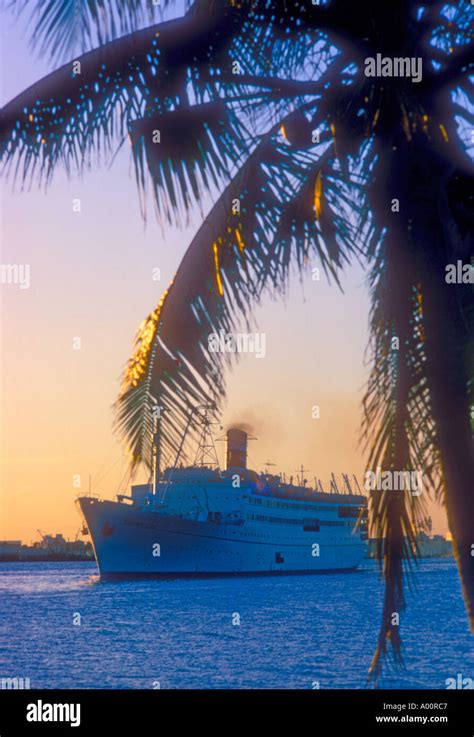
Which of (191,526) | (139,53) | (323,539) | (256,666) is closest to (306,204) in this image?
(139,53)

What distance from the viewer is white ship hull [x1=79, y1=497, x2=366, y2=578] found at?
6269cm

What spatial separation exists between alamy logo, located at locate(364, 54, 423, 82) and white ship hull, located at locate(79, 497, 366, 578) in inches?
2404

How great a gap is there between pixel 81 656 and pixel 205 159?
3131cm

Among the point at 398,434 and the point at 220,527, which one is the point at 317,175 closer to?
the point at 398,434

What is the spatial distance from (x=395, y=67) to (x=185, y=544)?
217ft

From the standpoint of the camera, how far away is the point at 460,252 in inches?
118

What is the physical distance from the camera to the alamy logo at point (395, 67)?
275cm

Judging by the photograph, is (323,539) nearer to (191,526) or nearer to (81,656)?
(191,526)

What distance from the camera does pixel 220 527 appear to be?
222 feet

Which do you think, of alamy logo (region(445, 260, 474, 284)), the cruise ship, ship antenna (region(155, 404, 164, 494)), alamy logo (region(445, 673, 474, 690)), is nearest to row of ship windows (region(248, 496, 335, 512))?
the cruise ship
